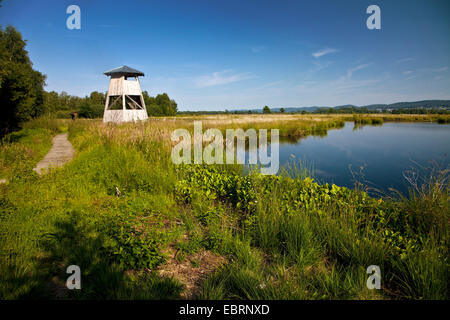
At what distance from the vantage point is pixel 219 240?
3109 mm

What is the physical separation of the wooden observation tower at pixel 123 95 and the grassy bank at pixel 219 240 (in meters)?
14.9

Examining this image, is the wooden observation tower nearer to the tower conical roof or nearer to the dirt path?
the tower conical roof

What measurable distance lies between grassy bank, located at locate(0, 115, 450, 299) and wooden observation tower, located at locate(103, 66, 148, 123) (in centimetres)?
1494

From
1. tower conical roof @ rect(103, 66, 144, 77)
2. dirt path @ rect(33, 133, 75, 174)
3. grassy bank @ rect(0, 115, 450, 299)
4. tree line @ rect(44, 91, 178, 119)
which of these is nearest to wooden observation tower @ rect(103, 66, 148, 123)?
tower conical roof @ rect(103, 66, 144, 77)

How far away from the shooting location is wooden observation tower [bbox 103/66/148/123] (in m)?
18.5

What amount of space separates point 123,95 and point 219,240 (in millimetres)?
19494

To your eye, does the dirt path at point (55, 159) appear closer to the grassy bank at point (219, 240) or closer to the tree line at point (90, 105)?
the grassy bank at point (219, 240)

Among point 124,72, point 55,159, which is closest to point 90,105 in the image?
point 124,72

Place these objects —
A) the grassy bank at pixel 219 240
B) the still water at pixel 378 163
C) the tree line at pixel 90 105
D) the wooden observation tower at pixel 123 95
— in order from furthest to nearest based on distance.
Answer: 1. the tree line at pixel 90 105
2. the wooden observation tower at pixel 123 95
3. the still water at pixel 378 163
4. the grassy bank at pixel 219 240

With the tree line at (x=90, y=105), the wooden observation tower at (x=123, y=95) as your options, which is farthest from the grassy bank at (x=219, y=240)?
Result: the tree line at (x=90, y=105)

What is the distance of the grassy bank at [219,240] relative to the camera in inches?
83.5

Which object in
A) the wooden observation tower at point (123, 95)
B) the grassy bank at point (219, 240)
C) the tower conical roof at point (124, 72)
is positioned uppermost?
the tower conical roof at point (124, 72)

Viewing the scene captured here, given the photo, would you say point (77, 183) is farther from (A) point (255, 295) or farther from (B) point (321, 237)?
(B) point (321, 237)
